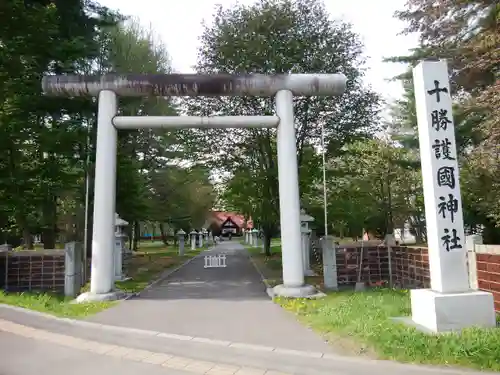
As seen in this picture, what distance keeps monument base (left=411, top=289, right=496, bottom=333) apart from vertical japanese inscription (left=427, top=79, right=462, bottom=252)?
769 mm

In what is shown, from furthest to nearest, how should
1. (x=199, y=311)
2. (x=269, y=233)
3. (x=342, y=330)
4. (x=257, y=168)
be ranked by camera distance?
(x=269, y=233) → (x=257, y=168) → (x=199, y=311) → (x=342, y=330)

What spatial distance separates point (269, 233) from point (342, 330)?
18.9 meters

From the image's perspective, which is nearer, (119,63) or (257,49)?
(257,49)

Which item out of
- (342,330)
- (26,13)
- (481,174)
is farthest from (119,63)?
(342,330)

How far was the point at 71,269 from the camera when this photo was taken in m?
11.2

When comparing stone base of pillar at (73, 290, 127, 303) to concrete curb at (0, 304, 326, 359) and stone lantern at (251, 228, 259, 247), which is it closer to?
concrete curb at (0, 304, 326, 359)

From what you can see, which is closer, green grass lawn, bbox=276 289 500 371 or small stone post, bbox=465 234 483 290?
green grass lawn, bbox=276 289 500 371

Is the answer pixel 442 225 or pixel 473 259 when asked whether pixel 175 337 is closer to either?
pixel 442 225

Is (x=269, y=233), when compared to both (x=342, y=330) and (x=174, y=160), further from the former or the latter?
(x=342, y=330)

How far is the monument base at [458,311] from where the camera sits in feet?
19.0

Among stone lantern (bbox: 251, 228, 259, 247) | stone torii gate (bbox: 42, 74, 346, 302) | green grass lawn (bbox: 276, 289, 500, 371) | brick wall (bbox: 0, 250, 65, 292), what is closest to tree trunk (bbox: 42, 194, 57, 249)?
brick wall (bbox: 0, 250, 65, 292)

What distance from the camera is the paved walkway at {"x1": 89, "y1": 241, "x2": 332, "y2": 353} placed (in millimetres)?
6258

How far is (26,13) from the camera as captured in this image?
11.7m

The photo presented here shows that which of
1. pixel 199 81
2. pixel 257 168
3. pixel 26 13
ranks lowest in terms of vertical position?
pixel 257 168
